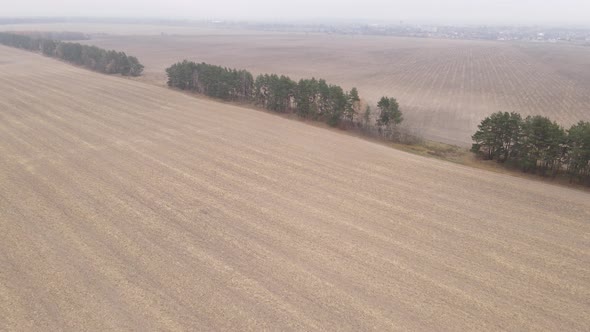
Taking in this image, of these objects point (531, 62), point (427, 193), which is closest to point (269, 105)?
point (427, 193)

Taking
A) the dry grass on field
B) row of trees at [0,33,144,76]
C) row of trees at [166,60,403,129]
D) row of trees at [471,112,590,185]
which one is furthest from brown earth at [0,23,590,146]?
row of trees at [166,60,403,129]

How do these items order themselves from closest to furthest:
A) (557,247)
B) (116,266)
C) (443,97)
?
(116,266) → (557,247) → (443,97)

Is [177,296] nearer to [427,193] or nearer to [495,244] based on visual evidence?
[495,244]

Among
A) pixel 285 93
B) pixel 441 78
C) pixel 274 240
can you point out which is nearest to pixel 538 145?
pixel 274 240

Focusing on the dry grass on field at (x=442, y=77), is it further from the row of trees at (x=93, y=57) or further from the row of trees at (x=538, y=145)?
the row of trees at (x=538, y=145)

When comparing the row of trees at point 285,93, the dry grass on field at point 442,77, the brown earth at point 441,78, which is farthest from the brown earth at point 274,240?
the dry grass on field at point 442,77

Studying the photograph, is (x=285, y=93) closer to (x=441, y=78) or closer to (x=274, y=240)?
(x=274, y=240)

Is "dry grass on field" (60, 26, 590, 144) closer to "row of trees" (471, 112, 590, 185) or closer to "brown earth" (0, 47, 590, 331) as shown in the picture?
"row of trees" (471, 112, 590, 185)
